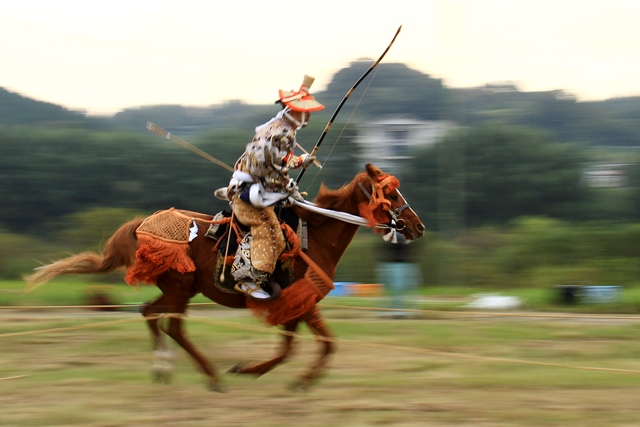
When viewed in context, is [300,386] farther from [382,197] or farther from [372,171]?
[372,171]

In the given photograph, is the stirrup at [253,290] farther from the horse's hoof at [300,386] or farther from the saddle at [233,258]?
the horse's hoof at [300,386]

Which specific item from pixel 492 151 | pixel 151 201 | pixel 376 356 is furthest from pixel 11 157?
pixel 376 356

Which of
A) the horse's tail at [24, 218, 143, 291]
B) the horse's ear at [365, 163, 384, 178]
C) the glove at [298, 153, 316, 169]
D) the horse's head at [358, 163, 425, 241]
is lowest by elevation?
the horse's tail at [24, 218, 143, 291]

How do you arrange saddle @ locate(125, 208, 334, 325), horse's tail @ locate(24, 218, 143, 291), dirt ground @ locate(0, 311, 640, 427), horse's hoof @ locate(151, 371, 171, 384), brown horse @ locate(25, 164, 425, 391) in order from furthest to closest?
horse's hoof @ locate(151, 371, 171, 384), horse's tail @ locate(24, 218, 143, 291), brown horse @ locate(25, 164, 425, 391), saddle @ locate(125, 208, 334, 325), dirt ground @ locate(0, 311, 640, 427)

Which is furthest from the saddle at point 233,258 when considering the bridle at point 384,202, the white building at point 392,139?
the white building at point 392,139

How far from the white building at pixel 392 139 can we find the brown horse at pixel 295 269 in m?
12.8

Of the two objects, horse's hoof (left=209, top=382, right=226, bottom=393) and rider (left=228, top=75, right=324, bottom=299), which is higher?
rider (left=228, top=75, right=324, bottom=299)

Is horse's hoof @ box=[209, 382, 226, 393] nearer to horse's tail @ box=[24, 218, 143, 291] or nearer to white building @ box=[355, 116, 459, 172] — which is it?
horse's tail @ box=[24, 218, 143, 291]

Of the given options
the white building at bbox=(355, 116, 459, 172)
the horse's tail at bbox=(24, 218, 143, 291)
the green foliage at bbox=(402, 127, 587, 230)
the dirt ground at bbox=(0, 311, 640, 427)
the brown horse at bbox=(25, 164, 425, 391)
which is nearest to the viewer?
the dirt ground at bbox=(0, 311, 640, 427)

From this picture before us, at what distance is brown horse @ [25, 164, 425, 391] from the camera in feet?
21.4

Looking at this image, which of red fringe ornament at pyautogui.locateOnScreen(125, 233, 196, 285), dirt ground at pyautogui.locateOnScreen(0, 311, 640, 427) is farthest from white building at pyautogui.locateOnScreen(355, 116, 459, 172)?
red fringe ornament at pyautogui.locateOnScreen(125, 233, 196, 285)

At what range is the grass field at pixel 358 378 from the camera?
583cm

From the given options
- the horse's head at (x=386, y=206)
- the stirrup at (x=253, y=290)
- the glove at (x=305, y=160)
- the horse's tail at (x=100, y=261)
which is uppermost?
the glove at (x=305, y=160)

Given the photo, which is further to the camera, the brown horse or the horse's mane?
the horse's mane
